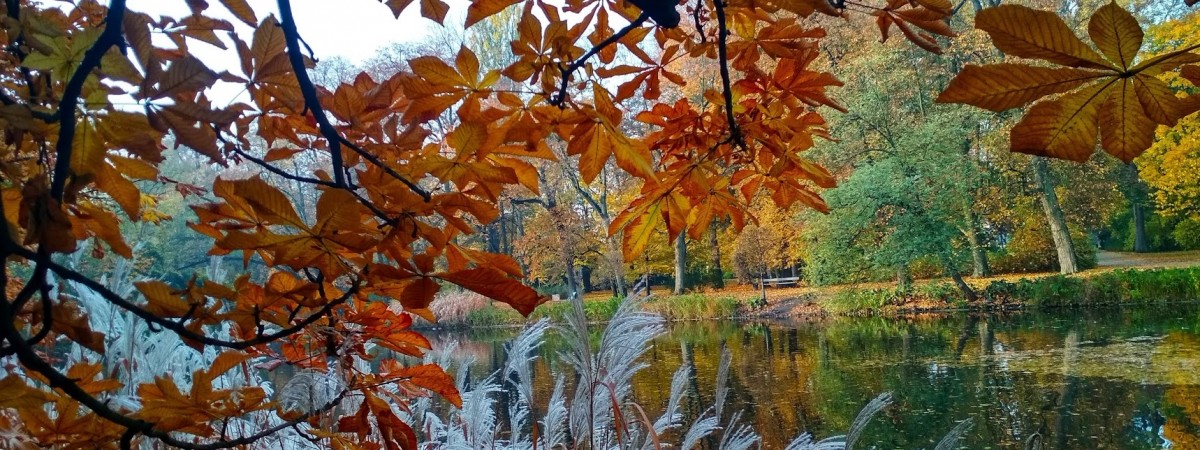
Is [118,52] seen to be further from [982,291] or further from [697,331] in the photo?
[982,291]

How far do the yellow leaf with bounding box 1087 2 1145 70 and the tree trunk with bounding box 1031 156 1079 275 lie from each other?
15.6 m

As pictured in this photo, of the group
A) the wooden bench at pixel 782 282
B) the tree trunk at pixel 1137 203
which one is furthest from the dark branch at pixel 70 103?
the tree trunk at pixel 1137 203

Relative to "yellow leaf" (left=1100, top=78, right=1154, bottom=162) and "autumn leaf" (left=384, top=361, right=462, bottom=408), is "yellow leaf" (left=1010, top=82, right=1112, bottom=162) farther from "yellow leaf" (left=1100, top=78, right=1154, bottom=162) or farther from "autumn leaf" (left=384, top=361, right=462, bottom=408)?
"autumn leaf" (left=384, top=361, right=462, bottom=408)

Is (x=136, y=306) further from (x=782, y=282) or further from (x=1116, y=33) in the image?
(x=782, y=282)

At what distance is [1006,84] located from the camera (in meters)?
0.42

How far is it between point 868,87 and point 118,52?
48.3 ft

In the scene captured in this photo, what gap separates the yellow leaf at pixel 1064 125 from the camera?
0.42 m

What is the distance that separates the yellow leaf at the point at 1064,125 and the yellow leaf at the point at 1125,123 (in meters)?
0.01

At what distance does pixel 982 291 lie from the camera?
43.6ft

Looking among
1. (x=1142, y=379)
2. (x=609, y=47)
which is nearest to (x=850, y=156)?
(x=1142, y=379)

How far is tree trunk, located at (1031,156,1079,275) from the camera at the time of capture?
45.9 feet

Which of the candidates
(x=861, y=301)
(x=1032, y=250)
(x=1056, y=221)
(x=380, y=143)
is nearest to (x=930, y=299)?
(x=861, y=301)

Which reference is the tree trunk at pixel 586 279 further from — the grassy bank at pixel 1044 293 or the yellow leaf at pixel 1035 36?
the yellow leaf at pixel 1035 36

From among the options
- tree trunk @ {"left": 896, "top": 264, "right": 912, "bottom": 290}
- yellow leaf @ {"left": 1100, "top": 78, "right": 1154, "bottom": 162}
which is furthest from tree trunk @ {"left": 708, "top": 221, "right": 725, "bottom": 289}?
yellow leaf @ {"left": 1100, "top": 78, "right": 1154, "bottom": 162}
